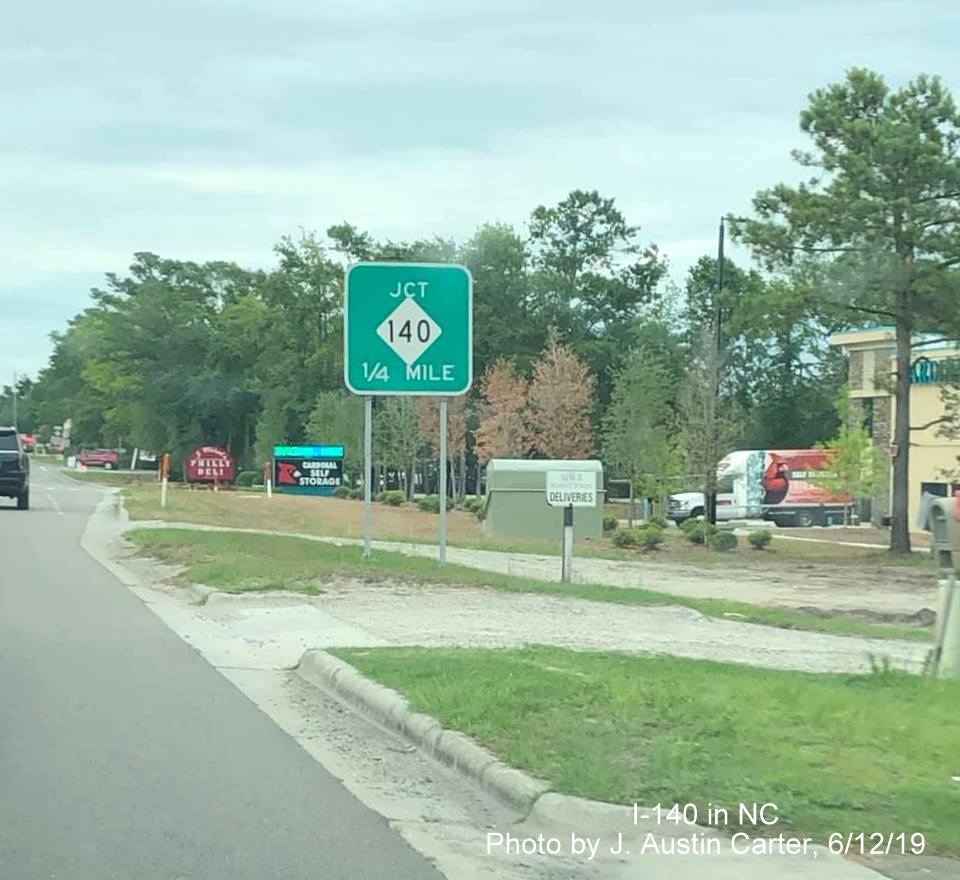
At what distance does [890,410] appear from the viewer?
55.9 m

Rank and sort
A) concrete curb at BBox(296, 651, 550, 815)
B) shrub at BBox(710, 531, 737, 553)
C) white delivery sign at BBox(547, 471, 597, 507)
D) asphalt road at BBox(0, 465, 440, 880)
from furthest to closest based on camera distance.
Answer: shrub at BBox(710, 531, 737, 553)
white delivery sign at BBox(547, 471, 597, 507)
concrete curb at BBox(296, 651, 550, 815)
asphalt road at BBox(0, 465, 440, 880)

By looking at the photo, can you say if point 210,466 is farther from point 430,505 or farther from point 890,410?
point 890,410

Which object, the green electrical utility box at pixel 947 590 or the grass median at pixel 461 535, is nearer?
the green electrical utility box at pixel 947 590

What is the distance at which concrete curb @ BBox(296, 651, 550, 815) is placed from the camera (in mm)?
7262

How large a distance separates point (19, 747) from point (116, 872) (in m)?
2.64

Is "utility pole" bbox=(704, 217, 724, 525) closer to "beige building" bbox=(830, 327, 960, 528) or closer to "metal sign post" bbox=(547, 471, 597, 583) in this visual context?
"beige building" bbox=(830, 327, 960, 528)

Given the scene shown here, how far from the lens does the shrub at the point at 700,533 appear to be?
36.7 metres

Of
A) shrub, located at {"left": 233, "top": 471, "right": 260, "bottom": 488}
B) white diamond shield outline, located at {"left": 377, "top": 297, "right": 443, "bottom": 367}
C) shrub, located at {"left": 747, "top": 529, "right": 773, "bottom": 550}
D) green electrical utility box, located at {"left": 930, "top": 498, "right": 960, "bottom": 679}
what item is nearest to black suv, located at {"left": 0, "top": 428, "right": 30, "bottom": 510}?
shrub, located at {"left": 747, "top": 529, "right": 773, "bottom": 550}

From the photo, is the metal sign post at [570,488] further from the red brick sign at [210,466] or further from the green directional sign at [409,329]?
the red brick sign at [210,466]

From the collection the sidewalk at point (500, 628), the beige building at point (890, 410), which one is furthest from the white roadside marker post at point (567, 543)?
the beige building at point (890, 410)

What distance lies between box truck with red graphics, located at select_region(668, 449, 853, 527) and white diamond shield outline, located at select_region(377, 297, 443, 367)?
41508mm

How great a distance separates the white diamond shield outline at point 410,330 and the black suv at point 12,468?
21.6 meters

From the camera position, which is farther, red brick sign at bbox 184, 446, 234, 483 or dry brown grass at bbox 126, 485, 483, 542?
red brick sign at bbox 184, 446, 234, 483

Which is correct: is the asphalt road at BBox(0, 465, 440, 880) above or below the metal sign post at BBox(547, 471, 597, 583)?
below
